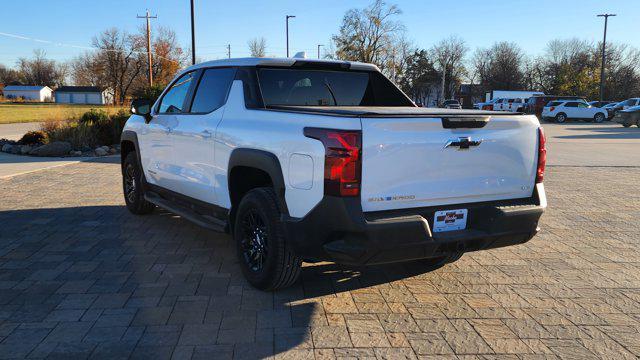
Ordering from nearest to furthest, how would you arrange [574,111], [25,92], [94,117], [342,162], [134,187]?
[342,162], [134,187], [94,117], [574,111], [25,92]

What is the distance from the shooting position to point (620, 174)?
11.5m

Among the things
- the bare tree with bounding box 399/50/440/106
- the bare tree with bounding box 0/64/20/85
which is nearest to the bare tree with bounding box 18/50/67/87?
the bare tree with bounding box 0/64/20/85

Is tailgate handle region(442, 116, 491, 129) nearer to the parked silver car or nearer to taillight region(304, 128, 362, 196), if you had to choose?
taillight region(304, 128, 362, 196)

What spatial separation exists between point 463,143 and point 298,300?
5.76 feet

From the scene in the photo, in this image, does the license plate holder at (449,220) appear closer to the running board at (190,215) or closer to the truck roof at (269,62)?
the running board at (190,215)

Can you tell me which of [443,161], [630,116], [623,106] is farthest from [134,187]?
[623,106]

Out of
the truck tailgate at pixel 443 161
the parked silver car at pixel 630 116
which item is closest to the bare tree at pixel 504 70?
the parked silver car at pixel 630 116

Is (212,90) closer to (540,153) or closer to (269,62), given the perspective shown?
(269,62)

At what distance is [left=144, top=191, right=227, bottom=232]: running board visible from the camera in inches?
187

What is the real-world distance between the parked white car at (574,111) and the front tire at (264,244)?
39.3 meters

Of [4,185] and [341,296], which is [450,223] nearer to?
[341,296]

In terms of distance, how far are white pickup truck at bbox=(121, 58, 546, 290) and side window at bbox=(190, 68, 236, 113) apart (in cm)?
2

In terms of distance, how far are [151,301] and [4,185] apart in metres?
6.72

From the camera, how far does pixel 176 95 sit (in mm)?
5793
